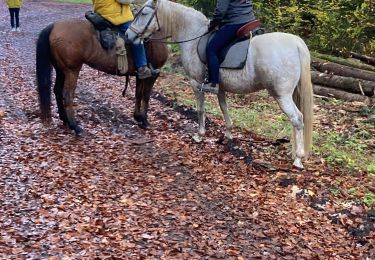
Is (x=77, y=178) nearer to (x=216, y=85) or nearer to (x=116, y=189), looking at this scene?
(x=116, y=189)

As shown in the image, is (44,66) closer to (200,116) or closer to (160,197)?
(200,116)

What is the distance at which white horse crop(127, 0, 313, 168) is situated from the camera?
702cm

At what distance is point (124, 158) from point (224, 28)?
2.57 meters

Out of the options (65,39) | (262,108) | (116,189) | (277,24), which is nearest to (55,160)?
(116,189)

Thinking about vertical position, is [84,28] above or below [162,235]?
above

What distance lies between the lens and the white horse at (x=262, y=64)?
7.02 m

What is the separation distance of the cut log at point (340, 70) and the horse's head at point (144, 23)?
19.4ft

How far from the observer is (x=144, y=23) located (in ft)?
26.6

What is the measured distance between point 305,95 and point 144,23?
2.92 meters

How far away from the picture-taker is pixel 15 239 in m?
5.10

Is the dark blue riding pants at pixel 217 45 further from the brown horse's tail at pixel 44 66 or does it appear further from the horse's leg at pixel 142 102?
the brown horse's tail at pixel 44 66

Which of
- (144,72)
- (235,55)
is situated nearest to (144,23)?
(144,72)

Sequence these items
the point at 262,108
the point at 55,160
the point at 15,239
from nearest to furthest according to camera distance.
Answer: the point at 15,239 → the point at 55,160 → the point at 262,108

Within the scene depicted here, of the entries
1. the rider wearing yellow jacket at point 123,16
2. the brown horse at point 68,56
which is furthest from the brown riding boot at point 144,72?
the brown horse at point 68,56
